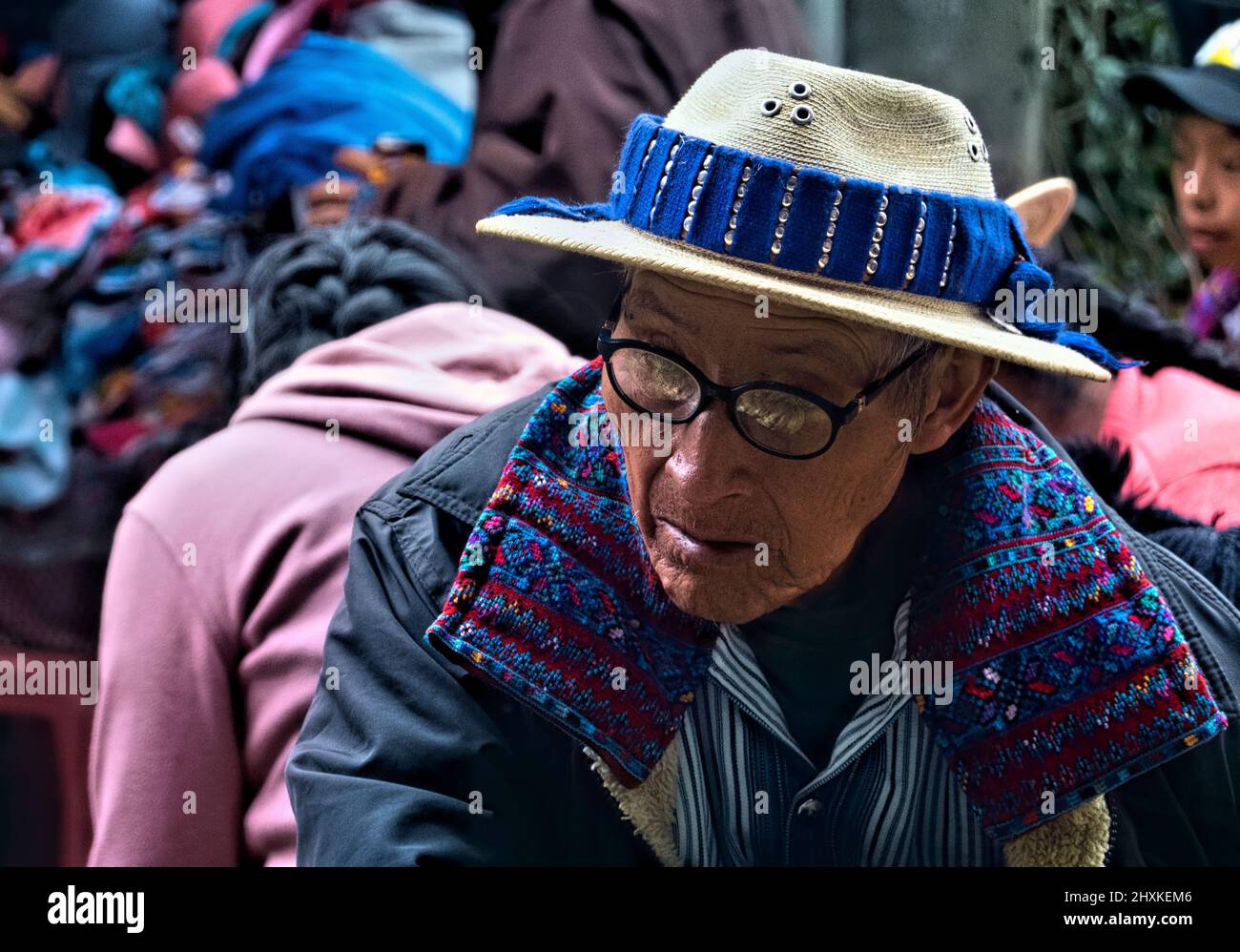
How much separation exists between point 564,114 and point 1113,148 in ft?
4.99

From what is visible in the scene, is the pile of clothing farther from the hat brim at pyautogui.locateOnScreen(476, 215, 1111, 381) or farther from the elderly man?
the hat brim at pyautogui.locateOnScreen(476, 215, 1111, 381)

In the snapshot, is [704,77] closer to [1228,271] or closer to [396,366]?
[396,366]

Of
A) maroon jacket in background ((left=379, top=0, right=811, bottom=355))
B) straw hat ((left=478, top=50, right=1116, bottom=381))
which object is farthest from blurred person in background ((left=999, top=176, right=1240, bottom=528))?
maroon jacket in background ((left=379, top=0, right=811, bottom=355))

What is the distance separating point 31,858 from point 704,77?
183 centimetres

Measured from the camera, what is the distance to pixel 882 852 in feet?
6.96

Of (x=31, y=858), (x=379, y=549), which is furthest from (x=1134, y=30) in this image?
(x=31, y=858)

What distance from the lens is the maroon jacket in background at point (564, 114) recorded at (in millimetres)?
3076

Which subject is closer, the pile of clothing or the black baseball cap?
the pile of clothing

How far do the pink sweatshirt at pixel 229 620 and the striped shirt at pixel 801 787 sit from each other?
613 millimetres

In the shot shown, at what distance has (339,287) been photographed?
107 inches

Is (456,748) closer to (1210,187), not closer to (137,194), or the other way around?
(1210,187)

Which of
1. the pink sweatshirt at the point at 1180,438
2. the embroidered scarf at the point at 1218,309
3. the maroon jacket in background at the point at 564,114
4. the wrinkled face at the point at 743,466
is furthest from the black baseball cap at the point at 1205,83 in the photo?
the wrinkled face at the point at 743,466


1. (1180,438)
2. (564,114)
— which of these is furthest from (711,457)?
(564,114)

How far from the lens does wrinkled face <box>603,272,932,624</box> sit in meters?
1.80
